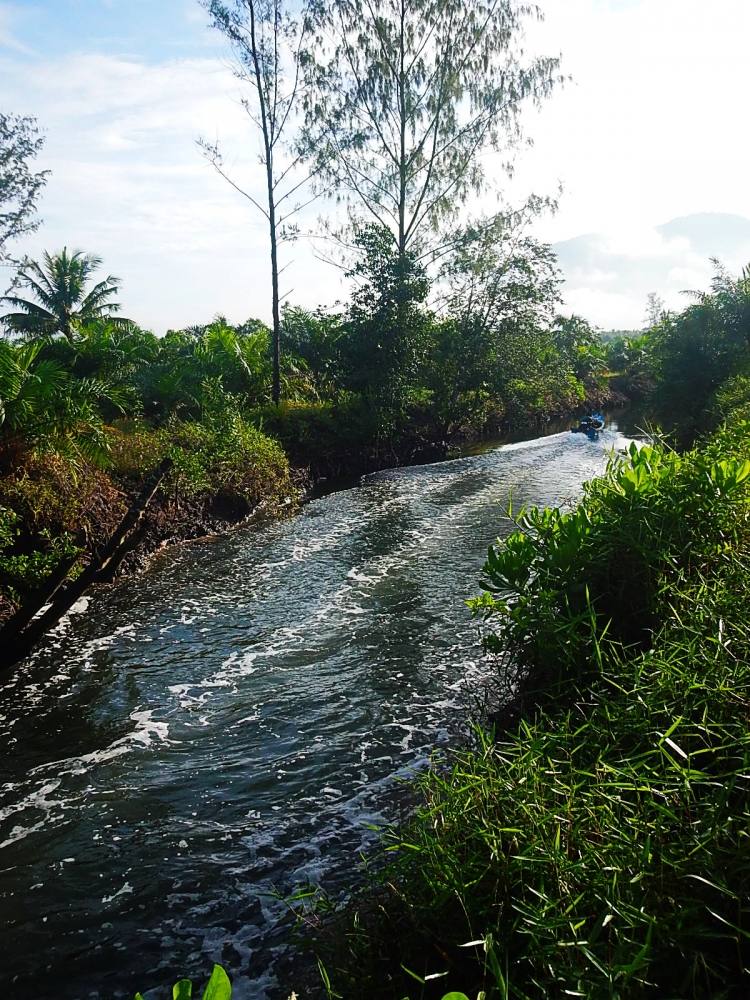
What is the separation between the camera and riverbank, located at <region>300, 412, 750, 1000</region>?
2201 millimetres

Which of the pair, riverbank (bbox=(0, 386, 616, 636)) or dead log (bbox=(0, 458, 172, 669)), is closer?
dead log (bbox=(0, 458, 172, 669))

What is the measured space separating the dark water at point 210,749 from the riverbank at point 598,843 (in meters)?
0.71

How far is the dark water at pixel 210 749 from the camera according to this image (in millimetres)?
3592

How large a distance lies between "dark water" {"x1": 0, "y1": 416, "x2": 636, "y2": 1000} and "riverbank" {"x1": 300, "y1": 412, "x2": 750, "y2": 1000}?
71 cm

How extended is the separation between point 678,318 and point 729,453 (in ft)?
41.5

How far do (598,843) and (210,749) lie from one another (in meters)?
3.58

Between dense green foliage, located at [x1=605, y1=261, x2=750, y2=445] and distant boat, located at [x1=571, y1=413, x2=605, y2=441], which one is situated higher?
dense green foliage, located at [x1=605, y1=261, x2=750, y2=445]

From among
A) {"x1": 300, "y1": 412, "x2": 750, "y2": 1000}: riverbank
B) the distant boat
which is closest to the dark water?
{"x1": 300, "y1": 412, "x2": 750, "y2": 1000}: riverbank

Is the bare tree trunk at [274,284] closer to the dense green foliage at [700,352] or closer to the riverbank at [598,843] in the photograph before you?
the dense green foliage at [700,352]

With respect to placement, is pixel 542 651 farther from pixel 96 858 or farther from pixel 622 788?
pixel 96 858

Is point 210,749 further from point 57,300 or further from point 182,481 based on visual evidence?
point 57,300

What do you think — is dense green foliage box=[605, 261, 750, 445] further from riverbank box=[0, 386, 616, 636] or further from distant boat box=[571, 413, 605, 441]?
riverbank box=[0, 386, 616, 636]

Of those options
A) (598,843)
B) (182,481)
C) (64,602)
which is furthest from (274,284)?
(598,843)

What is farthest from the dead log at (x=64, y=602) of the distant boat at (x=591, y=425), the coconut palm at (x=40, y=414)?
the distant boat at (x=591, y=425)
